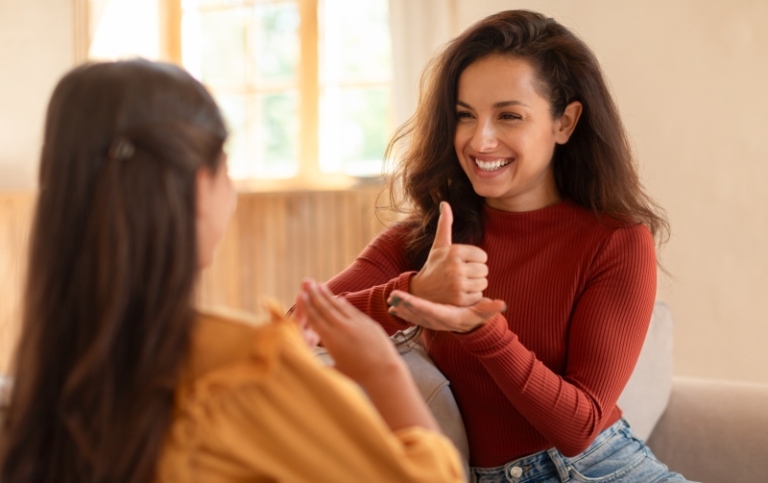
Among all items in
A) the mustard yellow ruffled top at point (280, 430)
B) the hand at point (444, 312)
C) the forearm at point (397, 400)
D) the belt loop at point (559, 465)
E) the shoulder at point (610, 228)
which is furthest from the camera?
the shoulder at point (610, 228)

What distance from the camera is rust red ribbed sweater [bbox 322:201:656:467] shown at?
4.72 ft

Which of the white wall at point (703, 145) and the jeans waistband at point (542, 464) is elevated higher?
the white wall at point (703, 145)

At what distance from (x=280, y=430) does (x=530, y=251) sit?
0.98 metres

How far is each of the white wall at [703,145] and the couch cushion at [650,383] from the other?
3.27ft

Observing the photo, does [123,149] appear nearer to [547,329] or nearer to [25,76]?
[547,329]

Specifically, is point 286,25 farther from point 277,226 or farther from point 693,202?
point 693,202

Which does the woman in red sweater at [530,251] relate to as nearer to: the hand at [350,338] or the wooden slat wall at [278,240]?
the hand at [350,338]

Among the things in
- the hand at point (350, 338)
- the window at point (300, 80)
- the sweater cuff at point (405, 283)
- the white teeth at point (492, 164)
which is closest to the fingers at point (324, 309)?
the hand at point (350, 338)

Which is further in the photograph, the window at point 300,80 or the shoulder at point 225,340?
the window at point 300,80

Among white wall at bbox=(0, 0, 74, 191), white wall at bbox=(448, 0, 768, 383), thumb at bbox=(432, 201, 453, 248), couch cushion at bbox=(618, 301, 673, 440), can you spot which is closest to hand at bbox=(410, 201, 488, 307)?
thumb at bbox=(432, 201, 453, 248)

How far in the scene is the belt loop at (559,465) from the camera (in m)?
1.52

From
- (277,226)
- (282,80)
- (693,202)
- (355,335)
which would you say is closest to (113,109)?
(355,335)

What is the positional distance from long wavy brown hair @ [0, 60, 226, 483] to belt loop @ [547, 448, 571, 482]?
2.88ft

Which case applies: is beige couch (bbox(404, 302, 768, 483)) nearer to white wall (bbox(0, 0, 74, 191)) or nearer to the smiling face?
the smiling face
